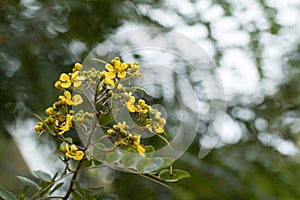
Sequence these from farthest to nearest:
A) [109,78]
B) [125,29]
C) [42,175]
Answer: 1. [125,29]
2. [42,175]
3. [109,78]

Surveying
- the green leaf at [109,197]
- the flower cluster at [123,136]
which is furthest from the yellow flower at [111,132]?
the green leaf at [109,197]

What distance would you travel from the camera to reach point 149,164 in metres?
0.67

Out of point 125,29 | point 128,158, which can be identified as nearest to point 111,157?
point 128,158

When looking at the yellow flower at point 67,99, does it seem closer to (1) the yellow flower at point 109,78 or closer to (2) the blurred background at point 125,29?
(1) the yellow flower at point 109,78

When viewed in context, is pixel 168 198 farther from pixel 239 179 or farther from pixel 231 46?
pixel 231 46

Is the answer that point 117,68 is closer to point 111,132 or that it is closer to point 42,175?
point 111,132

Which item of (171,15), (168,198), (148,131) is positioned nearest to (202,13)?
(171,15)

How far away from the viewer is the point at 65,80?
59cm

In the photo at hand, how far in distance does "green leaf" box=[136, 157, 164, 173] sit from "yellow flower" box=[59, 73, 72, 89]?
14 centimetres

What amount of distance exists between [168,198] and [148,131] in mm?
793

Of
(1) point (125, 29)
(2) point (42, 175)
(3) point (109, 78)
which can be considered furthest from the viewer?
(1) point (125, 29)

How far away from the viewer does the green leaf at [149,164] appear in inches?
26.2

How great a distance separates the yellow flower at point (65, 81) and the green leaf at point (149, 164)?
5.4 inches

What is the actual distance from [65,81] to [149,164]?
15cm
